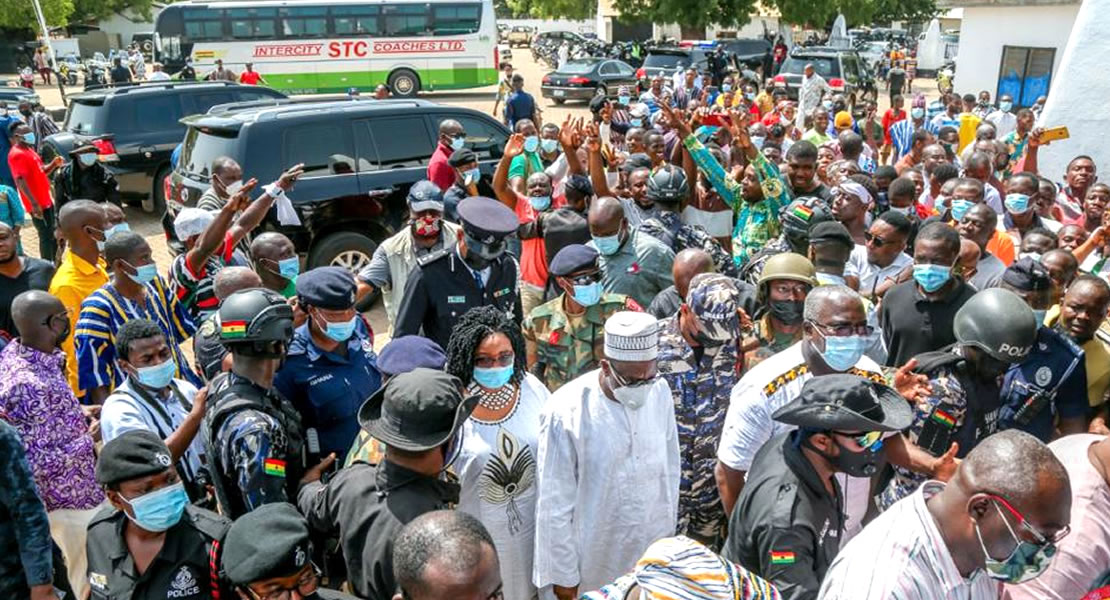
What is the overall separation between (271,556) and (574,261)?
2.37 metres

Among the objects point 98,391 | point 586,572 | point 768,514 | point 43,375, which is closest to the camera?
point 768,514

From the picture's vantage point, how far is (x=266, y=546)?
256 cm

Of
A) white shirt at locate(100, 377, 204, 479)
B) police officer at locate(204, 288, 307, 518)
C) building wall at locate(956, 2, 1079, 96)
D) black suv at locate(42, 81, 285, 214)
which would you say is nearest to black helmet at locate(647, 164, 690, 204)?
police officer at locate(204, 288, 307, 518)

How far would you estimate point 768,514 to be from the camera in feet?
9.13

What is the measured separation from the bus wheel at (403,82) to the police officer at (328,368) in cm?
2572

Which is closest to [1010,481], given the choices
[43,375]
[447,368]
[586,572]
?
[586,572]

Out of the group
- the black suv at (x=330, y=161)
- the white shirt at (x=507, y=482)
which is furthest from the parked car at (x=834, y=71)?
the white shirt at (x=507, y=482)

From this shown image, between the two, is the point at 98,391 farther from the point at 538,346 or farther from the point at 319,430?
the point at 538,346

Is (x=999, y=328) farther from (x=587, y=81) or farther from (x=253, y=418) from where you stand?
(x=587, y=81)

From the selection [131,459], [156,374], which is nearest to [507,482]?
[131,459]

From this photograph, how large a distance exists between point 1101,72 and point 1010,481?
451 inches

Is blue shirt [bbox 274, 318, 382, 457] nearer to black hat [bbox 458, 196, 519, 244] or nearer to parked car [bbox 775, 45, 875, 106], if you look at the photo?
black hat [bbox 458, 196, 519, 244]

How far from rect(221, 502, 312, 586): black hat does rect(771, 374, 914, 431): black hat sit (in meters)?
1.60

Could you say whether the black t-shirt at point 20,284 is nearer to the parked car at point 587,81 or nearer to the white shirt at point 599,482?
the white shirt at point 599,482
